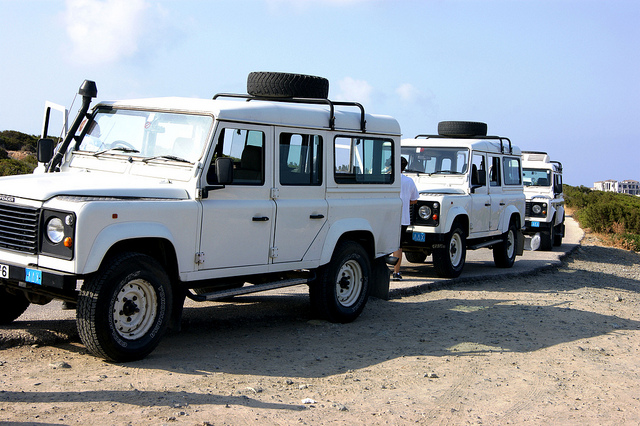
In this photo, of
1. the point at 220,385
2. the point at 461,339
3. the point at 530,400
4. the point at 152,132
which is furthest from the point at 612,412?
the point at 152,132

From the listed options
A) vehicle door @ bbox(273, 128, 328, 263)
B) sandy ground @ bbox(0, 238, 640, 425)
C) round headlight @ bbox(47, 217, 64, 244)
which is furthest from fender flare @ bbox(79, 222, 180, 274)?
vehicle door @ bbox(273, 128, 328, 263)

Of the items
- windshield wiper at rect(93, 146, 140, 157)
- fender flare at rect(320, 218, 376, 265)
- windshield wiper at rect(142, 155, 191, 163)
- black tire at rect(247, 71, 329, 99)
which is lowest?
fender flare at rect(320, 218, 376, 265)

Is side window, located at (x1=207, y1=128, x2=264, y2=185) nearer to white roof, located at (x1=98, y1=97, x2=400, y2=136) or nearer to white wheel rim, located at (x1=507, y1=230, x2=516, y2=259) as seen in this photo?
white roof, located at (x1=98, y1=97, x2=400, y2=136)

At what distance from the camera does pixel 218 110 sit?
6.36 meters

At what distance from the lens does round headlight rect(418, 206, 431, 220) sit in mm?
11555

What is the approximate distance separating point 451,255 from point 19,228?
8082mm

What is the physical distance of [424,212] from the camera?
11594 millimetres

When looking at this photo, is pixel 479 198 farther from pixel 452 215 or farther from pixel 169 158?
pixel 169 158

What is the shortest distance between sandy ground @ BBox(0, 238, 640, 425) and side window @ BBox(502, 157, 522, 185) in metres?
4.99

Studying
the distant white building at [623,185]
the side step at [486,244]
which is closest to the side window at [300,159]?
the side step at [486,244]

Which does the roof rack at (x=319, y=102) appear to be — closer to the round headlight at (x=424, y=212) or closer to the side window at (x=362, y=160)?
the side window at (x=362, y=160)

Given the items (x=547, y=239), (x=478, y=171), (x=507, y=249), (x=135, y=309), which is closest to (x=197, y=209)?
(x=135, y=309)

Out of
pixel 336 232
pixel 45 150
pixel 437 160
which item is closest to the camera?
pixel 45 150

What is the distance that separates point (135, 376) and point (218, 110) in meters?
2.46
